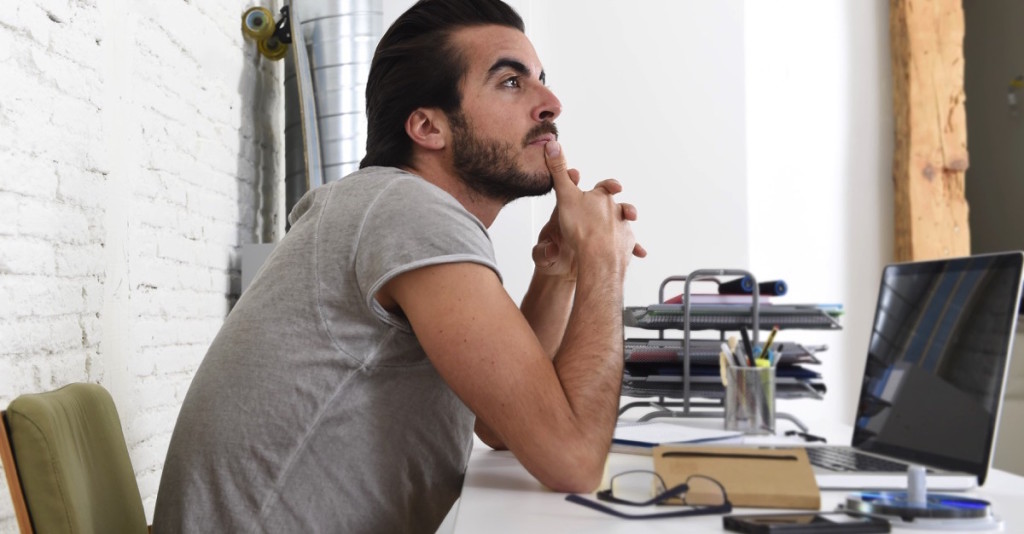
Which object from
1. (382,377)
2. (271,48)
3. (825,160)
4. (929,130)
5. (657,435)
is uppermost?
(271,48)

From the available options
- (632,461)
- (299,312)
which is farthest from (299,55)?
(632,461)

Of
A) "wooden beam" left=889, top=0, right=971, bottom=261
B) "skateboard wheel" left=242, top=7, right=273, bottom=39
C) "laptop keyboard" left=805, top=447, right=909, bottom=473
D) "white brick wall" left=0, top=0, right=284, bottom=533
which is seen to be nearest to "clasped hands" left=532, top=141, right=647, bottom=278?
"laptop keyboard" left=805, top=447, right=909, bottom=473

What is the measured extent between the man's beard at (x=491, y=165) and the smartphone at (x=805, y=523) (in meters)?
0.86

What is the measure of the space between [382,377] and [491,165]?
0.49 m

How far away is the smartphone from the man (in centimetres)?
26

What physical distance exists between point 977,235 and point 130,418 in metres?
3.65

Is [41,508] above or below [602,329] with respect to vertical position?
below

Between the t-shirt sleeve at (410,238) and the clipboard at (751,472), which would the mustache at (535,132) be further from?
the clipboard at (751,472)

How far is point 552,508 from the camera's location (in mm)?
982

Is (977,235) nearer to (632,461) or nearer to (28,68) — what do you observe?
(632,461)

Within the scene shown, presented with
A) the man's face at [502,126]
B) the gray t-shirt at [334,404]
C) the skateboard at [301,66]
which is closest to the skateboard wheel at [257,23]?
the skateboard at [301,66]

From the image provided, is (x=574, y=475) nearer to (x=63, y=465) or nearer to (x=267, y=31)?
(x=63, y=465)

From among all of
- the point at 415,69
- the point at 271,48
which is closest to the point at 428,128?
the point at 415,69

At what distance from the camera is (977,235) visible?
4371 mm
